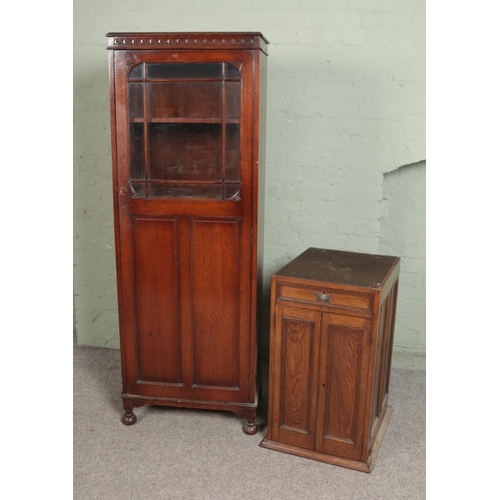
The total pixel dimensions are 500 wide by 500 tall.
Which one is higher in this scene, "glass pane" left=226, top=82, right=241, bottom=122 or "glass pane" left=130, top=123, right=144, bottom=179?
"glass pane" left=226, top=82, right=241, bottom=122

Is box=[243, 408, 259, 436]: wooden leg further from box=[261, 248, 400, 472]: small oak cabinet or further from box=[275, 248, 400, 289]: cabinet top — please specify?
box=[275, 248, 400, 289]: cabinet top

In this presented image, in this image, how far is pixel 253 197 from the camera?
267 centimetres

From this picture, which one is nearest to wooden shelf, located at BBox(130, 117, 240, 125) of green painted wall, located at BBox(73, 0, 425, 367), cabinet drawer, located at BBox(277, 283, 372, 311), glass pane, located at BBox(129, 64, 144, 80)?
glass pane, located at BBox(129, 64, 144, 80)

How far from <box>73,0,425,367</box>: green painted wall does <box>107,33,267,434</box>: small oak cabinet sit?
1.77 feet

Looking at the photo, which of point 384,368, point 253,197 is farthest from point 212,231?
point 384,368

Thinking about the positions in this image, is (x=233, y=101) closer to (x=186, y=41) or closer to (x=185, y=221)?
(x=186, y=41)

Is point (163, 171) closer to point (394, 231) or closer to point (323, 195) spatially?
point (323, 195)

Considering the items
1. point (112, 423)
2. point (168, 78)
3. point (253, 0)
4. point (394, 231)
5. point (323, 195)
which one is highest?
point (253, 0)

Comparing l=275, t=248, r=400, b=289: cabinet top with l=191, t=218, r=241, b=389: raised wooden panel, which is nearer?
l=275, t=248, r=400, b=289: cabinet top

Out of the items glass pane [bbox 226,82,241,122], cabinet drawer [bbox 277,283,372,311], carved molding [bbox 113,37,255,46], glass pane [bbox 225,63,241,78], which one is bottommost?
cabinet drawer [bbox 277,283,372,311]

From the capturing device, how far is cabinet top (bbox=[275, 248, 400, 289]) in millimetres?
2559

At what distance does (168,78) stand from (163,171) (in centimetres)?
45

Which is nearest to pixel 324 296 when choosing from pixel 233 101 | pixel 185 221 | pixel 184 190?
pixel 185 221

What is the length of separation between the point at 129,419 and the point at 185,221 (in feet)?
3.64
